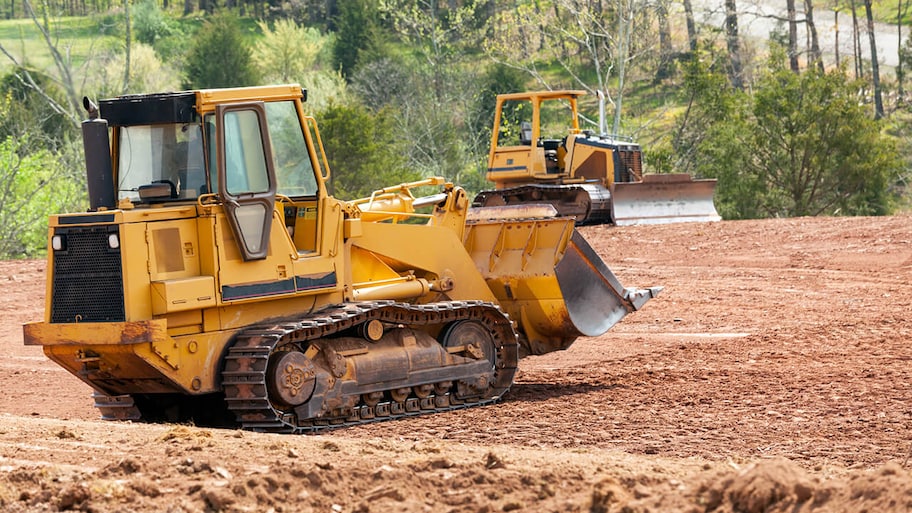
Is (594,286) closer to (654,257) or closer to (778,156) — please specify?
(654,257)

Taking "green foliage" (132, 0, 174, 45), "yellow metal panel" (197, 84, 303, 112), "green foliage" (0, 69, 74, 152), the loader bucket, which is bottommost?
the loader bucket

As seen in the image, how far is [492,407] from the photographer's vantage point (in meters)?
11.4

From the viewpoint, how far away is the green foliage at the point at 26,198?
30797 mm

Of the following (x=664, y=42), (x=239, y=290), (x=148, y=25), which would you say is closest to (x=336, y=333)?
(x=239, y=290)

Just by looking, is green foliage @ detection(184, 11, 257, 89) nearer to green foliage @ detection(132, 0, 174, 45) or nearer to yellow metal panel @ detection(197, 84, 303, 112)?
green foliage @ detection(132, 0, 174, 45)

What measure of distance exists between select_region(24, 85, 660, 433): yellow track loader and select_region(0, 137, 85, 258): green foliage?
2089 centimetres

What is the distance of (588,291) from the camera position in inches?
496

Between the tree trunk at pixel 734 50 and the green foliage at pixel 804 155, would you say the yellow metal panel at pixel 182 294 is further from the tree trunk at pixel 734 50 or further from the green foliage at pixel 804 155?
the tree trunk at pixel 734 50

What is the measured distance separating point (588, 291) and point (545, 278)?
0.55 m

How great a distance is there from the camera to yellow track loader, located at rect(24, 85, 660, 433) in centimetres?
977

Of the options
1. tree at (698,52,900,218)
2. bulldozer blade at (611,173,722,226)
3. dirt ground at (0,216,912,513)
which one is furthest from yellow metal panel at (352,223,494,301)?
tree at (698,52,900,218)

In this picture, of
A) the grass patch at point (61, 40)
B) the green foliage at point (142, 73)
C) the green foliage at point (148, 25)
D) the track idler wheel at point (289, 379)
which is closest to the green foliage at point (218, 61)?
the green foliage at point (142, 73)

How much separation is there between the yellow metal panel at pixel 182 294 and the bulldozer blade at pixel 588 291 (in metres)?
3.70

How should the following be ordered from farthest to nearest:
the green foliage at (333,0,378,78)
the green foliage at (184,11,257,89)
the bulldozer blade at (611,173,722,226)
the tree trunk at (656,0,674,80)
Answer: the green foliage at (333,0,378,78) → the green foliage at (184,11,257,89) → the tree trunk at (656,0,674,80) → the bulldozer blade at (611,173,722,226)
